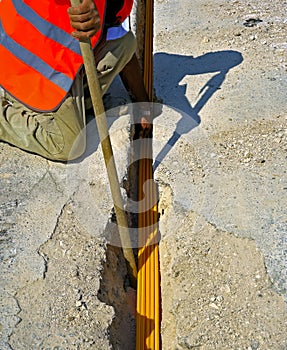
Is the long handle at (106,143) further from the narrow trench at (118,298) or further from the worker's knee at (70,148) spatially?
the worker's knee at (70,148)

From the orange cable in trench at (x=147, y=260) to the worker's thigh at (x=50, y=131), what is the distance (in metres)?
0.50

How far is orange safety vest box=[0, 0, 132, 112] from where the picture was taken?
301cm

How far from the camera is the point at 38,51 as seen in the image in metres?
3.07

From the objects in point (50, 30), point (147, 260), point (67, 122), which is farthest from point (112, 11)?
point (147, 260)

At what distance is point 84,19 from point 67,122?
1016mm

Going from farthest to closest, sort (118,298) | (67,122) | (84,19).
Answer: (67,122), (118,298), (84,19)

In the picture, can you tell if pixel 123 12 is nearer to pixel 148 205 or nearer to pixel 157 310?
pixel 148 205

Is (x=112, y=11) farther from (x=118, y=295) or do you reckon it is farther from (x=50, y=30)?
(x=118, y=295)

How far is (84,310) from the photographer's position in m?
2.39

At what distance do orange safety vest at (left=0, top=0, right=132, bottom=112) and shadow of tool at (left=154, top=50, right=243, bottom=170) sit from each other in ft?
2.49

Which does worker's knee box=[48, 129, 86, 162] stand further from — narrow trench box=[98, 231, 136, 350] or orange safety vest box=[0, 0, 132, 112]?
narrow trench box=[98, 231, 136, 350]

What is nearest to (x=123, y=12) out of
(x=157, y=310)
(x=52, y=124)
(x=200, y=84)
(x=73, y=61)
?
(x=73, y=61)

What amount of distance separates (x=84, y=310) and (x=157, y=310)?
519mm

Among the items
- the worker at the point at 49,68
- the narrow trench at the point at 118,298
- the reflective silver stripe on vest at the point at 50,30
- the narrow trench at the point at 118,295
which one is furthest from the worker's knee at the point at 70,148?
the narrow trench at the point at 118,298
